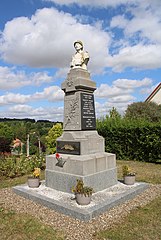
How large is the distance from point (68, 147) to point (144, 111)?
786 inches

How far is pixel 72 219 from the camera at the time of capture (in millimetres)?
4996

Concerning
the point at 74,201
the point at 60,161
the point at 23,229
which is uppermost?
the point at 60,161

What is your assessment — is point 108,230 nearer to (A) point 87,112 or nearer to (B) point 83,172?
(B) point 83,172

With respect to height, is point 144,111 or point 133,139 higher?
point 144,111

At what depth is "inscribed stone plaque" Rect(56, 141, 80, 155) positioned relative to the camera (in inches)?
271

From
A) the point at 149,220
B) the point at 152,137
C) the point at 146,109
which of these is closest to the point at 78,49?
the point at 149,220

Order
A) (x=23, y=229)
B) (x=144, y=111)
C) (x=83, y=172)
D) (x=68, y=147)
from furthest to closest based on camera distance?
(x=144, y=111) → (x=68, y=147) → (x=83, y=172) → (x=23, y=229)

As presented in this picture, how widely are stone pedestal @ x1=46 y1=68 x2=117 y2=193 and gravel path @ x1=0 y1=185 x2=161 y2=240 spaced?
3.40ft

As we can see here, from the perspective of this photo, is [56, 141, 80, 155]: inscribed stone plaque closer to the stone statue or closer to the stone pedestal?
the stone pedestal

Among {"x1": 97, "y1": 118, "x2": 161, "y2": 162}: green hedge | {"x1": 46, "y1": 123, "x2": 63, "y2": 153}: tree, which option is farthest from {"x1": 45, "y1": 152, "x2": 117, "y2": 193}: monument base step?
{"x1": 46, "y1": 123, "x2": 63, "y2": 153}: tree

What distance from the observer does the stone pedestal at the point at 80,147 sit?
655cm

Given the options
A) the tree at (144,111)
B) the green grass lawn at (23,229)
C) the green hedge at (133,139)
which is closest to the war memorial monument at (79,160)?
the green grass lawn at (23,229)

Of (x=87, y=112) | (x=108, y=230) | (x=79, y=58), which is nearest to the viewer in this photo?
(x=108, y=230)

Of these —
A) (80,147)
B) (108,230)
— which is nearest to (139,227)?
(108,230)
